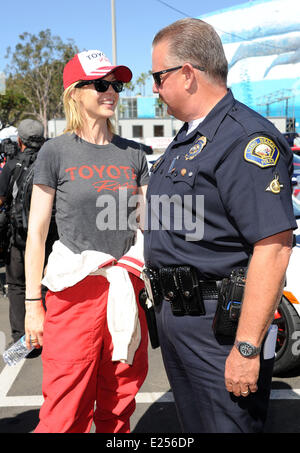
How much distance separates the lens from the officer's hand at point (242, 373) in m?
1.61

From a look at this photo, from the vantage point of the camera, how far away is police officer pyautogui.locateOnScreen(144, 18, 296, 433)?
1.57 m

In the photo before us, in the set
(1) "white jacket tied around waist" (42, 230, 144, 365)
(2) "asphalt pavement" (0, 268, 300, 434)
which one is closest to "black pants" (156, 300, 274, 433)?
(1) "white jacket tied around waist" (42, 230, 144, 365)

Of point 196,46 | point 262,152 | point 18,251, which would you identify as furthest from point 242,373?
point 18,251

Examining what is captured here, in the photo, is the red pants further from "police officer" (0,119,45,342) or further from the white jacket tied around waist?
"police officer" (0,119,45,342)

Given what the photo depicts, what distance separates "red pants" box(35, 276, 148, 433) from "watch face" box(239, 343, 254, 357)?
735 millimetres

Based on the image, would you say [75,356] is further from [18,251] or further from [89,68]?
[18,251]

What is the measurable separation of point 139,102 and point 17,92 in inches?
1171

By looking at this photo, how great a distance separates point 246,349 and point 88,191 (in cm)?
99

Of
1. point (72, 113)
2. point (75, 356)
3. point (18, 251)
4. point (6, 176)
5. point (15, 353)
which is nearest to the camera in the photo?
point (75, 356)

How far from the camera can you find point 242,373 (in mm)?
1622

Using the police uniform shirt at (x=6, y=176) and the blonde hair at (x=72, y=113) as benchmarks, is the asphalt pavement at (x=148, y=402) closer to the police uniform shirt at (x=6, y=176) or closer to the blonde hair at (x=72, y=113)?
the police uniform shirt at (x=6, y=176)

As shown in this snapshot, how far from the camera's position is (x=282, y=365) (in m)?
3.63

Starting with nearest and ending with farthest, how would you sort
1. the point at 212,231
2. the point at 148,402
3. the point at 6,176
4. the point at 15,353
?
1. the point at 212,231
2. the point at 15,353
3. the point at 148,402
4. the point at 6,176
